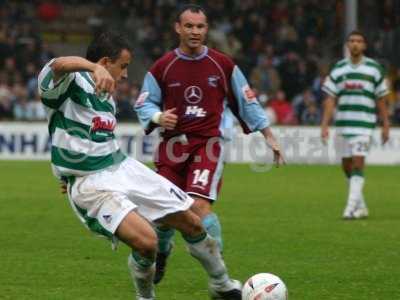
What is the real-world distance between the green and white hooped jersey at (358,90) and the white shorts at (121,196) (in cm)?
752

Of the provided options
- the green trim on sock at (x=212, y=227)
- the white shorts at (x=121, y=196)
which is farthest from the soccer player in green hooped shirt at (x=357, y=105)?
the white shorts at (x=121, y=196)

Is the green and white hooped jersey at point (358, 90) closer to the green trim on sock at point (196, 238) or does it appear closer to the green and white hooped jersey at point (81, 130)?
the green trim on sock at point (196, 238)

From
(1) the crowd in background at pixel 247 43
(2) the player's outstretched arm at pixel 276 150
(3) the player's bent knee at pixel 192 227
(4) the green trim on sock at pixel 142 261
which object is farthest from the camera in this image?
(1) the crowd in background at pixel 247 43

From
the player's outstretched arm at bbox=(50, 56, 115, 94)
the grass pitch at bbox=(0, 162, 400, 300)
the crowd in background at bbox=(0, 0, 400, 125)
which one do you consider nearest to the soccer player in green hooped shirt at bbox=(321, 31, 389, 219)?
the grass pitch at bbox=(0, 162, 400, 300)

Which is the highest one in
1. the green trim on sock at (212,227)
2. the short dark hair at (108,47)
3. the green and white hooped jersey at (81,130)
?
Result: the short dark hair at (108,47)

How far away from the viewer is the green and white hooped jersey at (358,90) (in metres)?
15.3

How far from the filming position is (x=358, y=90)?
50.3 ft

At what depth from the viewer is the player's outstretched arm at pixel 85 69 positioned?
7094mm

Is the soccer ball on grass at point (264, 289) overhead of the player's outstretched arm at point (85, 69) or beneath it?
beneath

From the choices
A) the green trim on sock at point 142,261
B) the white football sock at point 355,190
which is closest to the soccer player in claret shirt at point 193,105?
the green trim on sock at point 142,261

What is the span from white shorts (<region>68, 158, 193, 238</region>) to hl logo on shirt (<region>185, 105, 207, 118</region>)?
1.73 meters

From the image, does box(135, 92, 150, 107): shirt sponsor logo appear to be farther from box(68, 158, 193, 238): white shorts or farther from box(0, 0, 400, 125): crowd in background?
box(0, 0, 400, 125): crowd in background

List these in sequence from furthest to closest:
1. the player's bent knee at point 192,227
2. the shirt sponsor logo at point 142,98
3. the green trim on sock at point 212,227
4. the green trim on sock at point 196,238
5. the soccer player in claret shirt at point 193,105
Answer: the shirt sponsor logo at point 142,98 < the soccer player in claret shirt at point 193,105 < the green trim on sock at point 212,227 < the green trim on sock at point 196,238 < the player's bent knee at point 192,227

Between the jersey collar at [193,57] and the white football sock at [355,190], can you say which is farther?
the white football sock at [355,190]
